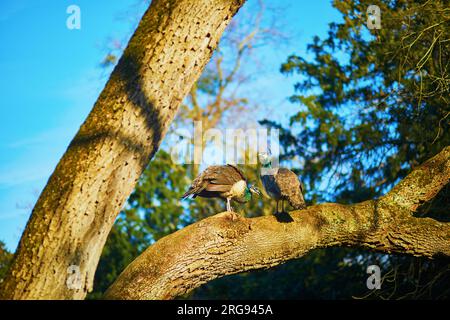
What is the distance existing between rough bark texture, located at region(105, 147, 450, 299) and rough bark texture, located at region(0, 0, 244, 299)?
2.72 ft

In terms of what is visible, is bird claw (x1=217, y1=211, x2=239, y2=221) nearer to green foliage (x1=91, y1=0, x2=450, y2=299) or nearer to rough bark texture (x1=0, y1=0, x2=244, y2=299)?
rough bark texture (x1=0, y1=0, x2=244, y2=299)

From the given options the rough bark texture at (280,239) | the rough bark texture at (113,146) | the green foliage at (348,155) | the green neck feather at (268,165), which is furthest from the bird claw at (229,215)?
the green foliage at (348,155)

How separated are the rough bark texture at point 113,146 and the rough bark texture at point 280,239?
83 cm

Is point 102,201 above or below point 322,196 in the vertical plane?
below

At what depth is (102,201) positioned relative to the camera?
10.5 ft

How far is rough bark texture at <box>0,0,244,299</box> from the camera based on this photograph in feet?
10.1

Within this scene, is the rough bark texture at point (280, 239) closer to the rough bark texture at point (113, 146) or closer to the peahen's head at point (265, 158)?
the rough bark texture at point (113, 146)

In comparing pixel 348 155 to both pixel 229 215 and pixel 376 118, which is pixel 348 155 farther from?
pixel 229 215

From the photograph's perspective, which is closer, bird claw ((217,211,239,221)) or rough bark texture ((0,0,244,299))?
rough bark texture ((0,0,244,299))

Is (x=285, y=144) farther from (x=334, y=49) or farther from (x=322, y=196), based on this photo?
(x=334, y=49)

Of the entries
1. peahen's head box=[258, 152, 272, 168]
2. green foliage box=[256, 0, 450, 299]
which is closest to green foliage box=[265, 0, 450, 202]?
green foliage box=[256, 0, 450, 299]

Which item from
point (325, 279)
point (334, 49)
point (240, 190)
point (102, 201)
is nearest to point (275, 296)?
point (325, 279)

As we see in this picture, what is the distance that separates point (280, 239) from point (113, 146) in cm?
187
